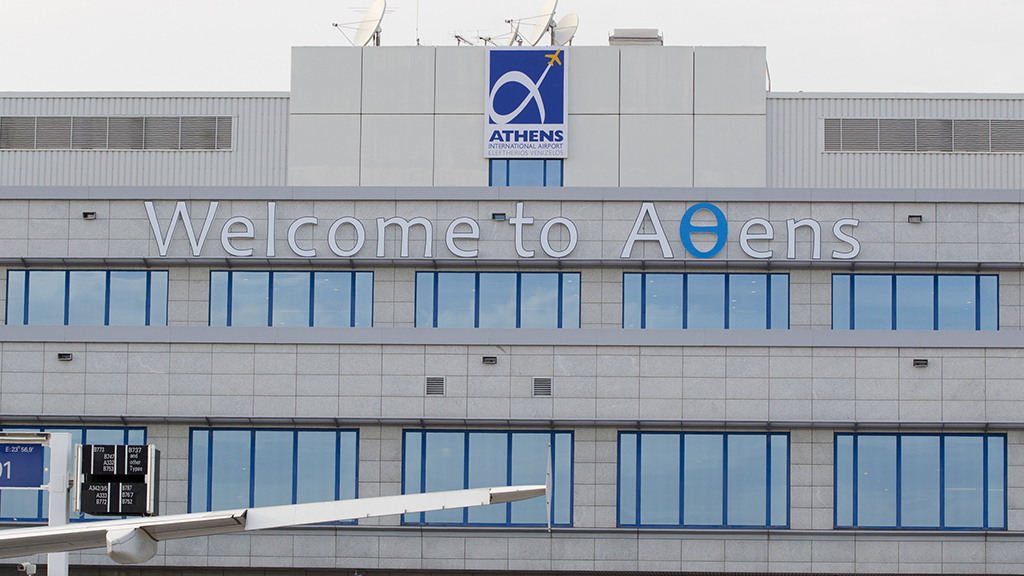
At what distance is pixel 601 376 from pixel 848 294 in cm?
812

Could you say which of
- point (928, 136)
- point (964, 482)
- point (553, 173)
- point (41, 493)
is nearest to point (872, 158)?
point (928, 136)

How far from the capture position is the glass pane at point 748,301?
A: 37.0 metres

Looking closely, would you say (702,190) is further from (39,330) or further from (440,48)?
(39,330)

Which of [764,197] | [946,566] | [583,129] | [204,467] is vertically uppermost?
[583,129]

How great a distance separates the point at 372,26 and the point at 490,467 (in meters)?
15.7

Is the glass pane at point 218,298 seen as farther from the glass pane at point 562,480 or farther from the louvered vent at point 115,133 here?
the glass pane at point 562,480

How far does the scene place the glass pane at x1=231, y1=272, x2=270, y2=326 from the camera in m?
37.7

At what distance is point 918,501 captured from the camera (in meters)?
36.1

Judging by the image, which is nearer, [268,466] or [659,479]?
[659,479]

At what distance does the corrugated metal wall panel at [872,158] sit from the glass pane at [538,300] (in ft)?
26.7

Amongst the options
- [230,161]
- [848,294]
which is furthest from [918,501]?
[230,161]

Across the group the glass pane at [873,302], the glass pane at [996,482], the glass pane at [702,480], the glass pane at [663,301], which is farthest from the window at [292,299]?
the glass pane at [996,482]

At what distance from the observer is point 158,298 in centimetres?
3791

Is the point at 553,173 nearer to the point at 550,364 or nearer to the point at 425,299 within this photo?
the point at 425,299
